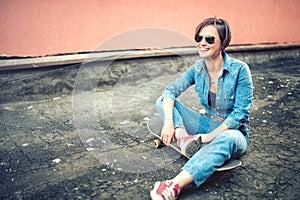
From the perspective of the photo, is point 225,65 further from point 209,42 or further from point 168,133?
point 168,133

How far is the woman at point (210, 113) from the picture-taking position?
2053 millimetres

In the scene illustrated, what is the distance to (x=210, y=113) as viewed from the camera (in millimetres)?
2652

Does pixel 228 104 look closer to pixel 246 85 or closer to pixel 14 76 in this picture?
pixel 246 85

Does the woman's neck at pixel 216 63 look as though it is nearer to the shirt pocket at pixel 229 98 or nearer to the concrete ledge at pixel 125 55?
the shirt pocket at pixel 229 98

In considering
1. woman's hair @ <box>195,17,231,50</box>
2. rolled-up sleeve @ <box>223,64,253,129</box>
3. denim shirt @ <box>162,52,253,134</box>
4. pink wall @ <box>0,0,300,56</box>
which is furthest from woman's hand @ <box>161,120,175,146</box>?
pink wall @ <box>0,0,300,56</box>

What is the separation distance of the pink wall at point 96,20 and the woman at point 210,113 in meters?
2.39

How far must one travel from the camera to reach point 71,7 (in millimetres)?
4355

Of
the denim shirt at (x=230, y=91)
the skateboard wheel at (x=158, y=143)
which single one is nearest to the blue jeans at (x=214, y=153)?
the denim shirt at (x=230, y=91)

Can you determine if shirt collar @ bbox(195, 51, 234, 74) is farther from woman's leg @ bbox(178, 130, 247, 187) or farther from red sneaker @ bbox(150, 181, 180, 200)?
red sneaker @ bbox(150, 181, 180, 200)

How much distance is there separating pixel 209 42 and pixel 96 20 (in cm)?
279

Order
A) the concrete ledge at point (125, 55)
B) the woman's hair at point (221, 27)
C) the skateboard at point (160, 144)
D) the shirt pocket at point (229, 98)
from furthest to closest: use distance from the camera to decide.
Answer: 1. the concrete ledge at point (125, 55)
2. the shirt pocket at point (229, 98)
3. the woman's hair at point (221, 27)
4. the skateboard at point (160, 144)

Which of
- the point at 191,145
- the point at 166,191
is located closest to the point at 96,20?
the point at 191,145

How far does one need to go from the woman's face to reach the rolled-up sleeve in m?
0.28

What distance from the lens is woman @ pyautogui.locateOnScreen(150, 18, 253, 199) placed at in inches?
80.8
